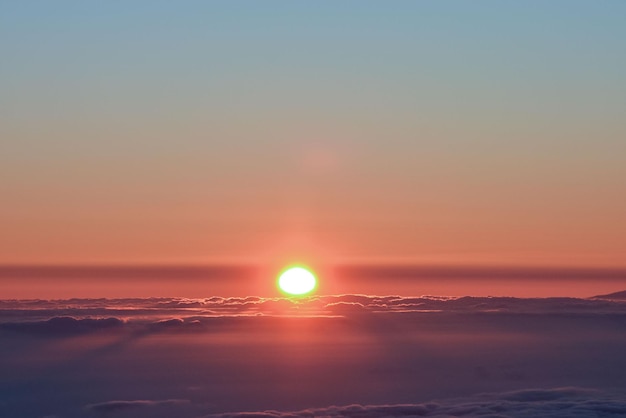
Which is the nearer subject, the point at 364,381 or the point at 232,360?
the point at 364,381

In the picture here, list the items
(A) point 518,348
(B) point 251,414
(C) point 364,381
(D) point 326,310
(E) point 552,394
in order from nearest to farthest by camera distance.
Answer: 1. (B) point 251,414
2. (E) point 552,394
3. (C) point 364,381
4. (A) point 518,348
5. (D) point 326,310

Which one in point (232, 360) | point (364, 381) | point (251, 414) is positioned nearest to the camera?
point (251, 414)

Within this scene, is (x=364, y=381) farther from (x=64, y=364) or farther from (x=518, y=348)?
(x=64, y=364)

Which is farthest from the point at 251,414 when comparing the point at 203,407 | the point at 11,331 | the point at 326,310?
the point at 326,310

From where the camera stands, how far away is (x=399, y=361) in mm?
17562

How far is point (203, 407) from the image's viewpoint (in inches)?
559

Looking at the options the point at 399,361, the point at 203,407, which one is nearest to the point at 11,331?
the point at 203,407

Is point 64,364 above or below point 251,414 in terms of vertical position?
above

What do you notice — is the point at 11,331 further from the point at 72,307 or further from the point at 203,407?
the point at 203,407

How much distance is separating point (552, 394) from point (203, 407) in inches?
230

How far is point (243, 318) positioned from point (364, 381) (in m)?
6.63

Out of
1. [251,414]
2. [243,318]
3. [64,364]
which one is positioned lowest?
[251,414]

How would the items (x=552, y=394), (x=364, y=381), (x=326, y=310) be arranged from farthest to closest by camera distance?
(x=326, y=310)
(x=364, y=381)
(x=552, y=394)

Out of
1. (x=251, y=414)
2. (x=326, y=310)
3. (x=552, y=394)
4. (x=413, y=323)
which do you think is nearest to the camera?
(x=251, y=414)
